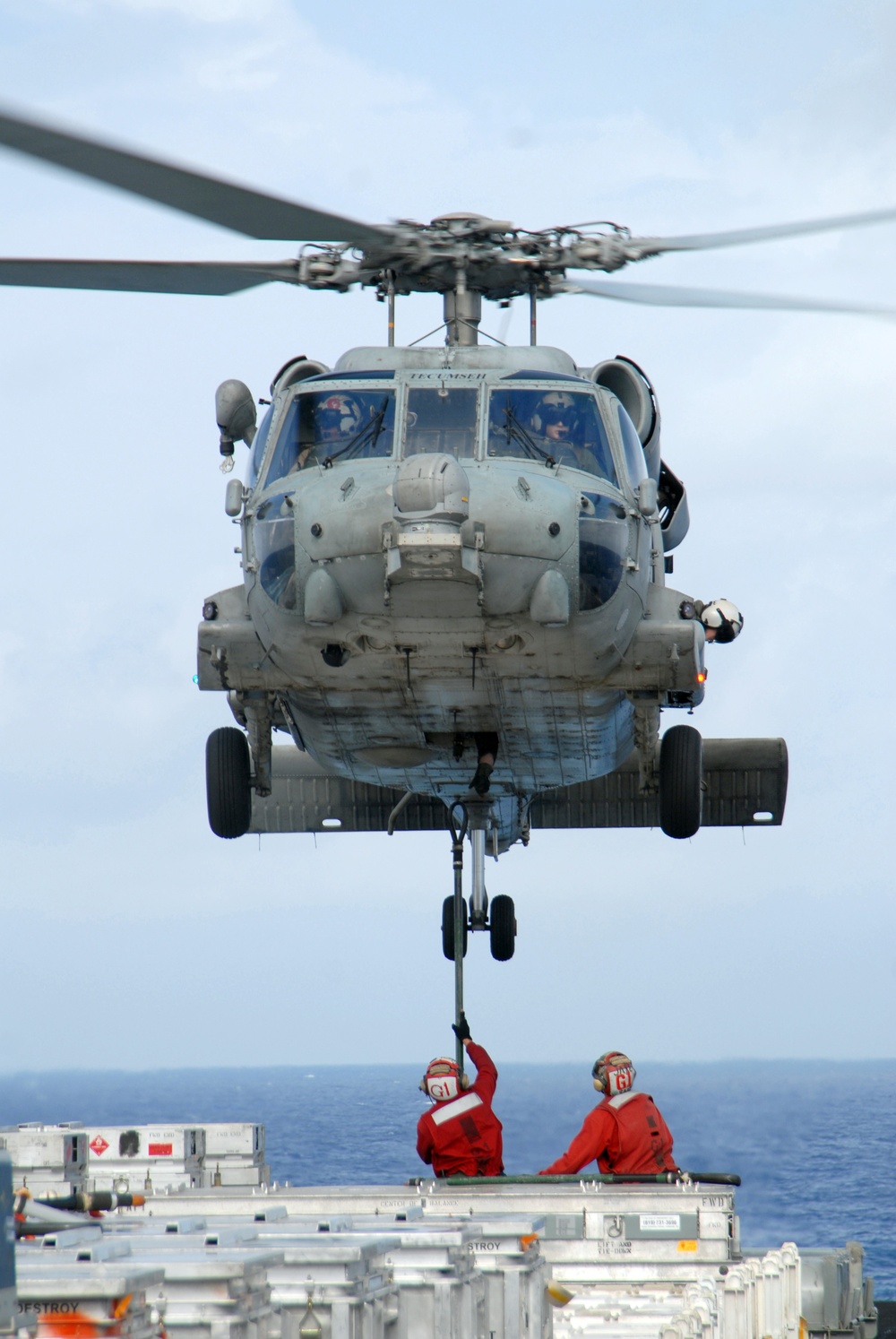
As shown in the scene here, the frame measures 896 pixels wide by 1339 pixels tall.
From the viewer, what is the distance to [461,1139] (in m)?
10.4

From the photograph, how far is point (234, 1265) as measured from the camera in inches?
188

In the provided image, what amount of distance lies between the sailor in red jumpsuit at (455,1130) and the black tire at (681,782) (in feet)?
6.18

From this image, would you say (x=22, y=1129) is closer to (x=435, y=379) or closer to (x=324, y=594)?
(x=324, y=594)

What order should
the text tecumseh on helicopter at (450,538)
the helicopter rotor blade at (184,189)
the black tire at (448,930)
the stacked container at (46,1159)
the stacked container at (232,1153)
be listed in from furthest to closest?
1. the black tire at (448,930)
2. the stacked container at (232,1153)
3. the stacked container at (46,1159)
4. the text tecumseh on helicopter at (450,538)
5. the helicopter rotor blade at (184,189)

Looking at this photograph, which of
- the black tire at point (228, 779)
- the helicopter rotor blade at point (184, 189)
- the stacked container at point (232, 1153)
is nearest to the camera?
the helicopter rotor blade at point (184, 189)

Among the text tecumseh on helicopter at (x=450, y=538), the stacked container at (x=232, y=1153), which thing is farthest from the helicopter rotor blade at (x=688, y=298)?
the stacked container at (x=232, y=1153)

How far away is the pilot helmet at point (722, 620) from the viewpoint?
10172 millimetres

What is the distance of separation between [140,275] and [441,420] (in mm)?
1837

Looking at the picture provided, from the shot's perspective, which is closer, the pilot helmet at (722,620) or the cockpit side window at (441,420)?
the cockpit side window at (441,420)

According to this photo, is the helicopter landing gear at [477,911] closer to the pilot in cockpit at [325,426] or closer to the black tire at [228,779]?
the black tire at [228,779]

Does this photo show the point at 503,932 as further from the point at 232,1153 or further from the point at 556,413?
the point at 556,413

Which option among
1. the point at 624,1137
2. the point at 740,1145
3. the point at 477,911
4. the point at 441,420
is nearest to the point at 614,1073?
the point at 624,1137

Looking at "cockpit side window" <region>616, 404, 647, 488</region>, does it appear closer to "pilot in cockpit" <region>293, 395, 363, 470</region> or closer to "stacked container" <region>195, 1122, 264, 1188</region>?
"pilot in cockpit" <region>293, 395, 363, 470</region>

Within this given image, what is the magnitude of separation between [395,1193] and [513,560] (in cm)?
292
